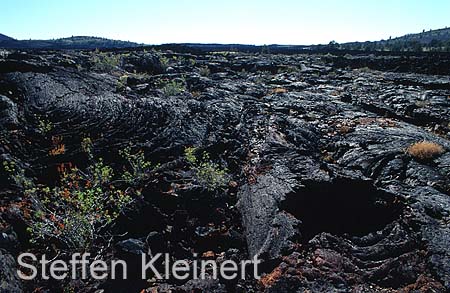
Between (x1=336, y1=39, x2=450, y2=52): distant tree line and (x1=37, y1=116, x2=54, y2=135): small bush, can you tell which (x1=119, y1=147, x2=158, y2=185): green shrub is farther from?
(x1=336, y1=39, x2=450, y2=52): distant tree line

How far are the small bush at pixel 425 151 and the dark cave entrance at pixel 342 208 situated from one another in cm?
246

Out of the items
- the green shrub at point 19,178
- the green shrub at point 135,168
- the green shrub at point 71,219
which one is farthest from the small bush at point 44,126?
the green shrub at point 71,219

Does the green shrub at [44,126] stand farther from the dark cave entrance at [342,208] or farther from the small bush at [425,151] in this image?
the small bush at [425,151]

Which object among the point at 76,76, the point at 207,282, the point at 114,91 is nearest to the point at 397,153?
the point at 207,282

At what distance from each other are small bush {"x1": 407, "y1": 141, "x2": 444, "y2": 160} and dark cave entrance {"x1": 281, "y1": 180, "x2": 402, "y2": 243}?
2.46m

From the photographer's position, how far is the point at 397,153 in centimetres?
1216

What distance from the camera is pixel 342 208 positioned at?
33.2ft

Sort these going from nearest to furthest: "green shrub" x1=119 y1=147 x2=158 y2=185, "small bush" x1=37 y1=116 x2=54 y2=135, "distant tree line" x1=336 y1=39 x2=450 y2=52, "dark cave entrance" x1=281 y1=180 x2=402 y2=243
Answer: "dark cave entrance" x1=281 y1=180 x2=402 y2=243, "green shrub" x1=119 y1=147 x2=158 y2=185, "small bush" x1=37 y1=116 x2=54 y2=135, "distant tree line" x1=336 y1=39 x2=450 y2=52

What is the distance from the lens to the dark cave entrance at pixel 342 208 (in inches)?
363

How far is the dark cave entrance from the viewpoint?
363 inches

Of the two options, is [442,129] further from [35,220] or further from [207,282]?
[35,220]

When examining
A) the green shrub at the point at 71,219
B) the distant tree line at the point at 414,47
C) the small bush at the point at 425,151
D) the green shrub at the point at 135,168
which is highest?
the distant tree line at the point at 414,47

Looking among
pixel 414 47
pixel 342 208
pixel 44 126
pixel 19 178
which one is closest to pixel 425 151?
pixel 342 208

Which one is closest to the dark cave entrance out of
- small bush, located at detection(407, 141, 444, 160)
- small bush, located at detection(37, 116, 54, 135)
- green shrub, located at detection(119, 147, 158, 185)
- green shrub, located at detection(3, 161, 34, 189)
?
small bush, located at detection(407, 141, 444, 160)
